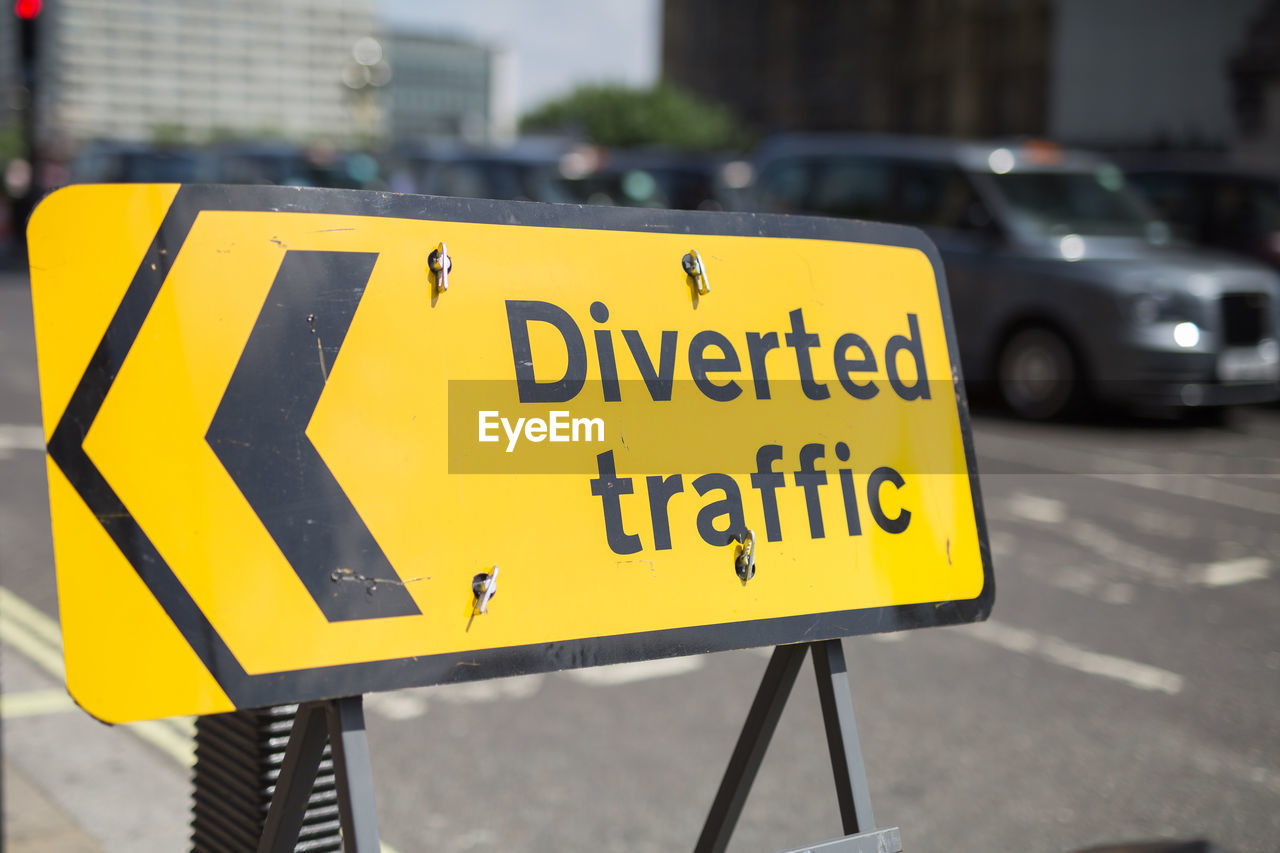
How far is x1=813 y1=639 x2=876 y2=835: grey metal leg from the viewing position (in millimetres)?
1786

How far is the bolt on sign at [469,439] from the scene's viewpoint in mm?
1465

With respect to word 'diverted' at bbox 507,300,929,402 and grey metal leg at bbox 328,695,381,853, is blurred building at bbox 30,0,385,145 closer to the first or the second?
word 'diverted' at bbox 507,300,929,402

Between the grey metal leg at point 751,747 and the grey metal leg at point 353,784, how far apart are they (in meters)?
0.54

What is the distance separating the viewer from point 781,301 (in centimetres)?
193

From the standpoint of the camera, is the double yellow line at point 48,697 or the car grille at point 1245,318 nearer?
the double yellow line at point 48,697

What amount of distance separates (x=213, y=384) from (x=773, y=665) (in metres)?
0.86

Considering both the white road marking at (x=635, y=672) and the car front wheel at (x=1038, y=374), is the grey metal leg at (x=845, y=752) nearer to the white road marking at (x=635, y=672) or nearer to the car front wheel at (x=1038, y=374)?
the white road marking at (x=635, y=672)

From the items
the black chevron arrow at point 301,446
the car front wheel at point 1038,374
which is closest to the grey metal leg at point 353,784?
the black chevron arrow at point 301,446

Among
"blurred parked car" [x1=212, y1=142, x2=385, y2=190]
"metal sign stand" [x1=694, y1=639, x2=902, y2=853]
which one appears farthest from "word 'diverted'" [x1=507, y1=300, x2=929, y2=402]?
"blurred parked car" [x1=212, y1=142, x2=385, y2=190]

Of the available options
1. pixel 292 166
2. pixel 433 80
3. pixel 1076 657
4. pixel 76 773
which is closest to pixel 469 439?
pixel 76 773

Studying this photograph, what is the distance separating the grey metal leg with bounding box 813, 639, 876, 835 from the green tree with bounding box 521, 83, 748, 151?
5546 cm

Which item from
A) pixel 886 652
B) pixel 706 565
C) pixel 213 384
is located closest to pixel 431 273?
pixel 213 384

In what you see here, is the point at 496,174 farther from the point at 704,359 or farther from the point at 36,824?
the point at 704,359

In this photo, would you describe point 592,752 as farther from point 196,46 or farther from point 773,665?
point 196,46
